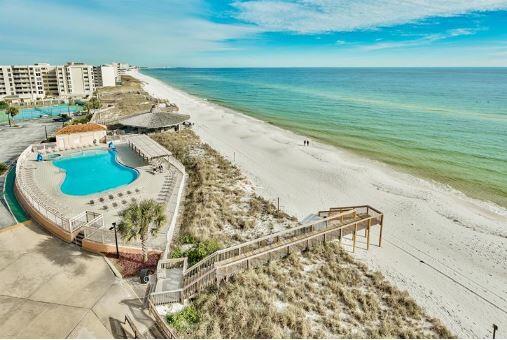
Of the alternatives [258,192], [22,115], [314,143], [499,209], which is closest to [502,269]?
[499,209]

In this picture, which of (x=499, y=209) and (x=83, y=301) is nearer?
(x=83, y=301)

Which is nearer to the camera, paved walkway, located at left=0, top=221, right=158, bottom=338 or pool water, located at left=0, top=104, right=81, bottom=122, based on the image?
paved walkway, located at left=0, top=221, right=158, bottom=338

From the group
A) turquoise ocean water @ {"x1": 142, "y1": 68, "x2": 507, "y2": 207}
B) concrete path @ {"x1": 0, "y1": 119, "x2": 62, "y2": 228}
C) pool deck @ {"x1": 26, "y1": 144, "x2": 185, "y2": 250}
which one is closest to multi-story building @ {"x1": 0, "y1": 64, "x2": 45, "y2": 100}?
concrete path @ {"x1": 0, "y1": 119, "x2": 62, "y2": 228}

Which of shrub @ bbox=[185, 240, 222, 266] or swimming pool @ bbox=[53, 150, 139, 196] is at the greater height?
swimming pool @ bbox=[53, 150, 139, 196]

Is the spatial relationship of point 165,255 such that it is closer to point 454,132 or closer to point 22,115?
point 454,132

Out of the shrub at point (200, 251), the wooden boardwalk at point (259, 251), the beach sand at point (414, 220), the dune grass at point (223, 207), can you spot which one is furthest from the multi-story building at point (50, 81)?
the wooden boardwalk at point (259, 251)

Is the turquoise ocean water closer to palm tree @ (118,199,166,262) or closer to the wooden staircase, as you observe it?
palm tree @ (118,199,166,262)
